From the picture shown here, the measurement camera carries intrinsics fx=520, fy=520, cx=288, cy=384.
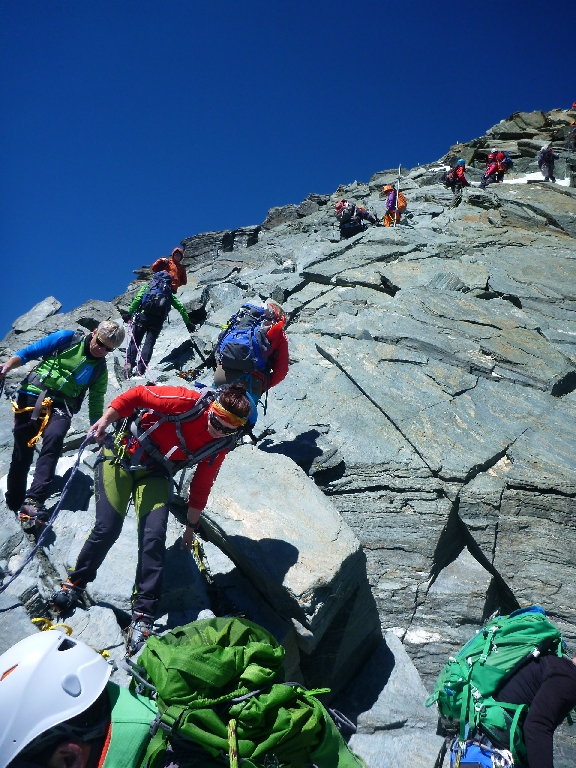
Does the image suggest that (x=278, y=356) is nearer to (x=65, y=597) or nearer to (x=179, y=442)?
(x=179, y=442)

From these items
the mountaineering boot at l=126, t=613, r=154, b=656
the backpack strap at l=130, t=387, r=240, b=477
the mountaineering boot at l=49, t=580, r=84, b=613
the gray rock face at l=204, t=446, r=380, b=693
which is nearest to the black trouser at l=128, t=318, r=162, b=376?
the gray rock face at l=204, t=446, r=380, b=693

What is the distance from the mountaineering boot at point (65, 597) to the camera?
515cm

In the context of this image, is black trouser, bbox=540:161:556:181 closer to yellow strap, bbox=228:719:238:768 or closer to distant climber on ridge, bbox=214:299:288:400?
distant climber on ridge, bbox=214:299:288:400

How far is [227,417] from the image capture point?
4.95 metres

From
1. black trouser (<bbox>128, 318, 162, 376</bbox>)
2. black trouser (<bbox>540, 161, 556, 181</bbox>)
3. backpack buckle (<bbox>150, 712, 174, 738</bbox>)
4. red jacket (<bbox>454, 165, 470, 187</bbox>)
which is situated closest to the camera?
backpack buckle (<bbox>150, 712, 174, 738</bbox>)

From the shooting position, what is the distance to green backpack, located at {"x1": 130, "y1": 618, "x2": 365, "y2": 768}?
2711 millimetres

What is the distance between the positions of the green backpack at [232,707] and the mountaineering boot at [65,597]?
7.34 feet

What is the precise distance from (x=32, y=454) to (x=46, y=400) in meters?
0.69

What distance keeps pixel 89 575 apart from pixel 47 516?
1.57 m

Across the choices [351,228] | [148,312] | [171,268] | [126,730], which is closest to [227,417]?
[126,730]

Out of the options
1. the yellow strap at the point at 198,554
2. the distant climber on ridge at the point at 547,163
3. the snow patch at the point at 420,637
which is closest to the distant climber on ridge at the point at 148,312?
the yellow strap at the point at 198,554

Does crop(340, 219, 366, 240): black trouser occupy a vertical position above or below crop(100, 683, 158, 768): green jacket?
above

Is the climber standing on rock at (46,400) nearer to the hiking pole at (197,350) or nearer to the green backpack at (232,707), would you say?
the green backpack at (232,707)

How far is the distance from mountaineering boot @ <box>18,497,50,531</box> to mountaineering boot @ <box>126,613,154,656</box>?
2075mm
